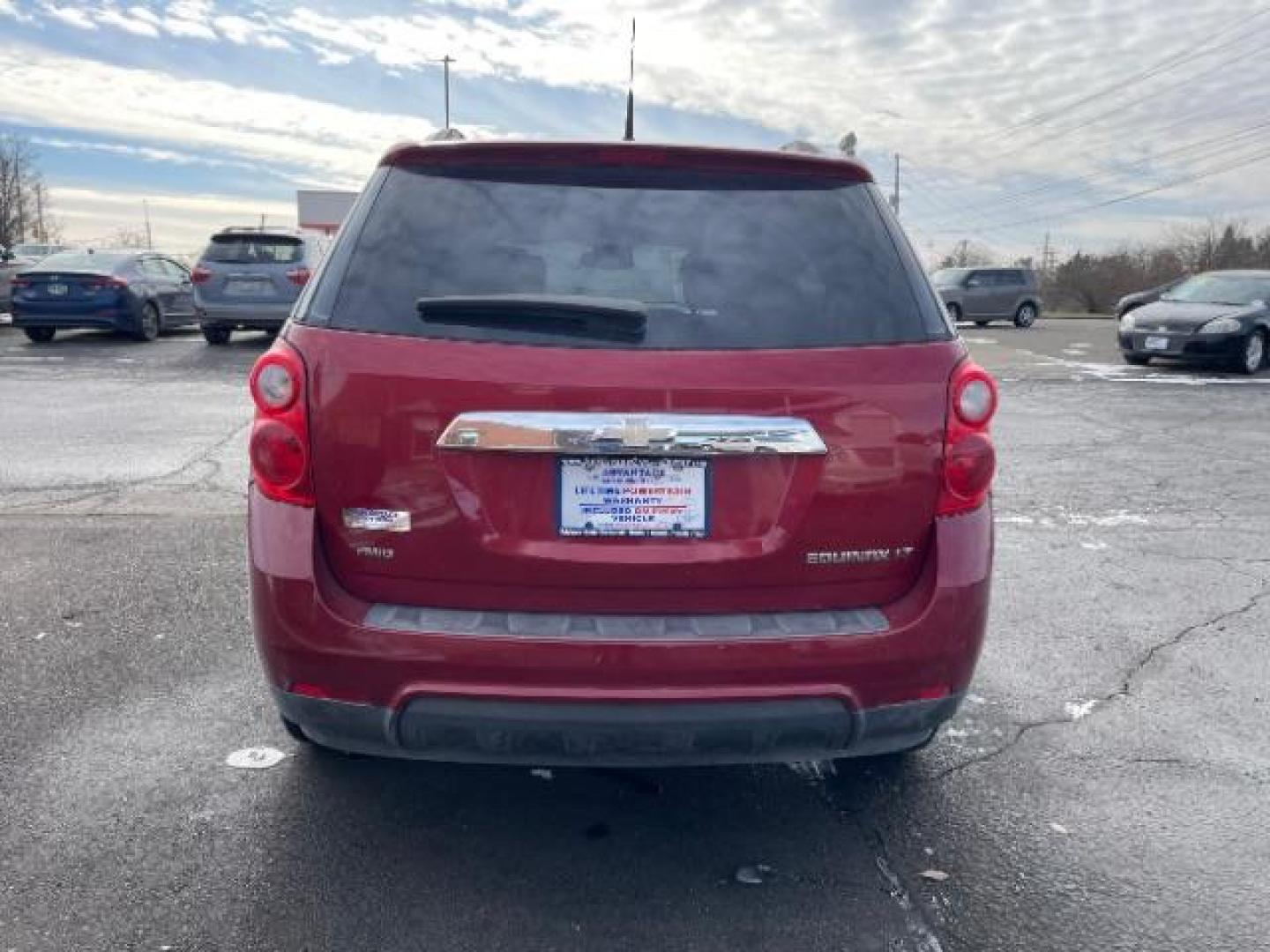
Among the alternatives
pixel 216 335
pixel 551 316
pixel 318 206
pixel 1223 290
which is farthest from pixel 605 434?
pixel 318 206

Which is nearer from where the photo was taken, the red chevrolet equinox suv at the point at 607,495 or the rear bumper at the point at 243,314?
the red chevrolet equinox suv at the point at 607,495

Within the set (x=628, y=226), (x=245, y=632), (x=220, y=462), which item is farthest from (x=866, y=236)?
(x=220, y=462)

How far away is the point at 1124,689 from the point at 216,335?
589 inches

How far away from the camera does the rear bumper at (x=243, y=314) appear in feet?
49.7

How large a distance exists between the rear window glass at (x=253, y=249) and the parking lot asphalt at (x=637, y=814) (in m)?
10.8

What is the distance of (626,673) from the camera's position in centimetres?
231

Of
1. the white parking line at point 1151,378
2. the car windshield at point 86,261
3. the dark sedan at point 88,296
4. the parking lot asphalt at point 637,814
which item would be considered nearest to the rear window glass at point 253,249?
the dark sedan at point 88,296

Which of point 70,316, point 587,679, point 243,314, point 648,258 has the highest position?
point 648,258

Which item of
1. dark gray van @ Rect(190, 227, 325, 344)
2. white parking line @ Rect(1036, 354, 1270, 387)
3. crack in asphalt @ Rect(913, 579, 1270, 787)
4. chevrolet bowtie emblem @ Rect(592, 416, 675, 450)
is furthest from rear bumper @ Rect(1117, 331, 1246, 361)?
chevrolet bowtie emblem @ Rect(592, 416, 675, 450)

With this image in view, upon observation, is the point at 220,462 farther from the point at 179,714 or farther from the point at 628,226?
the point at 628,226

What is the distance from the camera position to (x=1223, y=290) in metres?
16.5

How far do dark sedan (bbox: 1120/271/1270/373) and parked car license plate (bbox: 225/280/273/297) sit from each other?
13.2 m

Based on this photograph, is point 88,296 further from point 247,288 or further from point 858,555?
point 858,555

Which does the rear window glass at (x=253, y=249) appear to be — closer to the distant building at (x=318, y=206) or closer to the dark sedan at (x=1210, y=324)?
the dark sedan at (x=1210, y=324)
